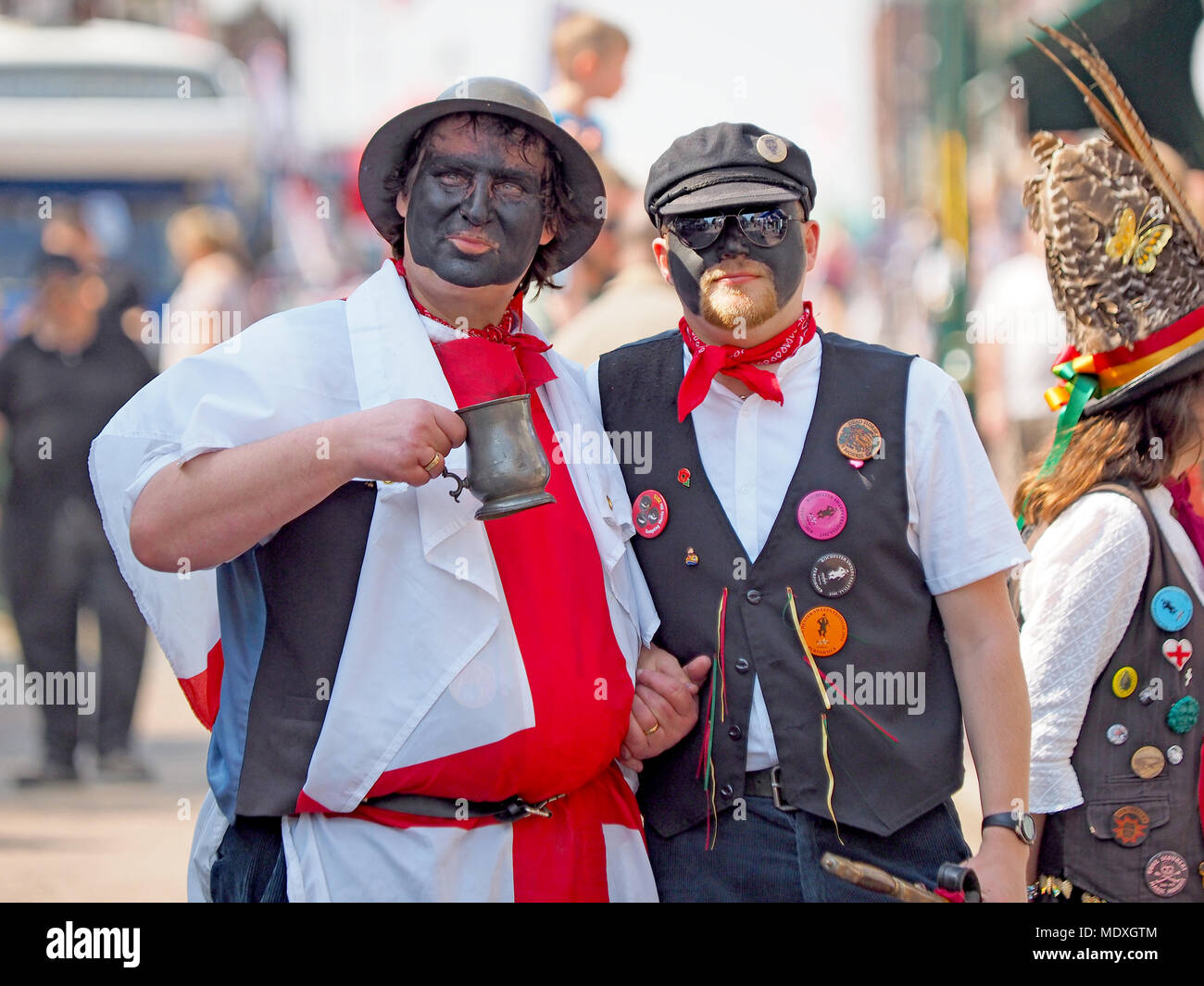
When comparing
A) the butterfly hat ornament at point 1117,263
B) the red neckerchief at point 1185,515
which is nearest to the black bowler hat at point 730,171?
the butterfly hat ornament at point 1117,263

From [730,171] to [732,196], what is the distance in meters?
0.06

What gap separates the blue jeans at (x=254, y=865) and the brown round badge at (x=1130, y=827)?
1.62 metres

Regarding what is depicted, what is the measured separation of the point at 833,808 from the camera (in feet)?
8.27

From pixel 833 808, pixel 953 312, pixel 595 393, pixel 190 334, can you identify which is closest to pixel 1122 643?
pixel 833 808

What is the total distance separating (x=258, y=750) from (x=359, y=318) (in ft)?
2.60

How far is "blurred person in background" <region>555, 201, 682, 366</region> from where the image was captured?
420 centimetres

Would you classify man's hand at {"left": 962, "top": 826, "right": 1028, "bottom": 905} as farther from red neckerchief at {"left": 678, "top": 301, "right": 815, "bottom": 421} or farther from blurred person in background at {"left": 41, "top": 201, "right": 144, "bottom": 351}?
blurred person in background at {"left": 41, "top": 201, "right": 144, "bottom": 351}

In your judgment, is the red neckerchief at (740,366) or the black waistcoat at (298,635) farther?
the red neckerchief at (740,366)

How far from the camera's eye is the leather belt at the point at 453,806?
7.73ft

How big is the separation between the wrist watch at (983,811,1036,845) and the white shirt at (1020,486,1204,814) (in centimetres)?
21

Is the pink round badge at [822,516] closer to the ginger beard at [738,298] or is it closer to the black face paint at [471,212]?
the ginger beard at [738,298]

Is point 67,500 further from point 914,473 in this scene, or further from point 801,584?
point 914,473

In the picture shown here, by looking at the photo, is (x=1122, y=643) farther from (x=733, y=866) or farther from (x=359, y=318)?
(x=359, y=318)

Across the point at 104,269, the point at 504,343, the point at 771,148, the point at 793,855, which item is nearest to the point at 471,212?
the point at 504,343
